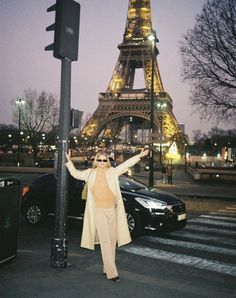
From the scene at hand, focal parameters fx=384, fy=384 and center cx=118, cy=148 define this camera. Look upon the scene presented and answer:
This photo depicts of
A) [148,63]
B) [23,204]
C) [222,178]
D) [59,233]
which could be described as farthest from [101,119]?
[59,233]

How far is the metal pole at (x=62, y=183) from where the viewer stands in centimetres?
571

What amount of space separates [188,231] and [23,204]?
4258 millimetres

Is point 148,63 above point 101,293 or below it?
above

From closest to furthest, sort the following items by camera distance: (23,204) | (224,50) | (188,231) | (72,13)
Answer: (72,13) → (188,231) → (23,204) → (224,50)

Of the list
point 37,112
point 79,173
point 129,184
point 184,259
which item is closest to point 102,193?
point 79,173

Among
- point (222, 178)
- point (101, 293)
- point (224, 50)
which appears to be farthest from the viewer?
point (222, 178)

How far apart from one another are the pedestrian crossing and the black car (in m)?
0.36

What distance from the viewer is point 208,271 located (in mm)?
6070

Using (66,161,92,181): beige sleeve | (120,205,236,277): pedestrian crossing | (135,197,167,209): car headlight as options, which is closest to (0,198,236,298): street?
(120,205,236,277): pedestrian crossing

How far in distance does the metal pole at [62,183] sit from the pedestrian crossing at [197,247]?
6.15 feet

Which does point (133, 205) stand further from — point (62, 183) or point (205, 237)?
point (62, 183)

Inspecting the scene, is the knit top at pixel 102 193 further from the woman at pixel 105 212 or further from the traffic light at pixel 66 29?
the traffic light at pixel 66 29

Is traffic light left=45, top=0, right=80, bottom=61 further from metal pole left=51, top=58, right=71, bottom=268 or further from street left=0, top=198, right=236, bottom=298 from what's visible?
street left=0, top=198, right=236, bottom=298

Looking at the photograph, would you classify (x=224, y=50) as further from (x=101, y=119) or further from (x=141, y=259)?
(x=101, y=119)
